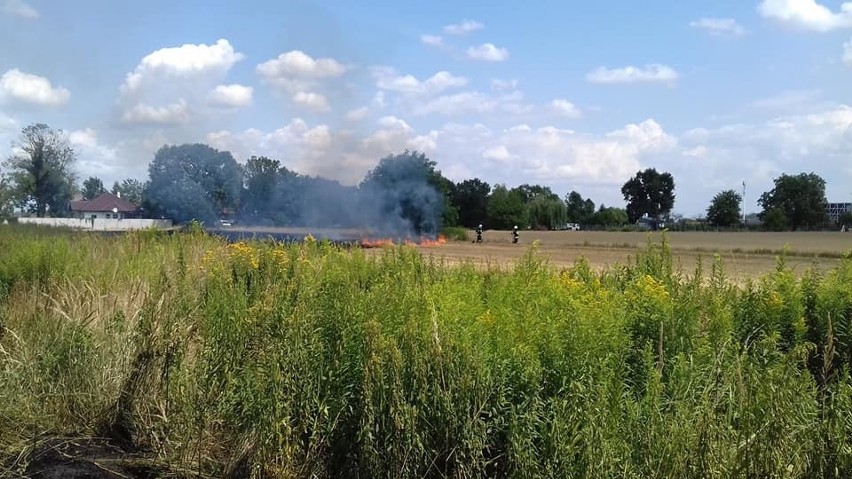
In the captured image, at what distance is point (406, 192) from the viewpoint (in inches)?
1709

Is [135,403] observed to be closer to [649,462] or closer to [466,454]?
[466,454]

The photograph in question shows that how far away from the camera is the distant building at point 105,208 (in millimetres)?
84381

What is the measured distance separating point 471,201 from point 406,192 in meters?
50.7

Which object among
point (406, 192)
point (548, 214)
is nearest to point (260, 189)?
point (406, 192)

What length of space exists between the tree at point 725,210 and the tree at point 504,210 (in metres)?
30.0

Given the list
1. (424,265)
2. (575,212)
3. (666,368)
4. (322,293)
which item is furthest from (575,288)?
(575,212)

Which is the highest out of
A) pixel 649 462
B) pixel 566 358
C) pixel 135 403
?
pixel 566 358

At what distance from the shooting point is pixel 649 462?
3.17 m

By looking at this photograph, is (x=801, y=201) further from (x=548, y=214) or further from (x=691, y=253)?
(x=691, y=253)

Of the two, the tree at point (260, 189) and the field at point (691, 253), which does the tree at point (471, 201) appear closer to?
the field at point (691, 253)

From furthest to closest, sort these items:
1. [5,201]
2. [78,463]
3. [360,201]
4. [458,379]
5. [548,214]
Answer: [548,214]
[5,201]
[360,201]
[78,463]
[458,379]

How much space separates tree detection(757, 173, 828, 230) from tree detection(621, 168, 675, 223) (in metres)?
23.5

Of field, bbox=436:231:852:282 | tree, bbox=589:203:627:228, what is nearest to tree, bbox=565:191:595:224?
tree, bbox=589:203:627:228

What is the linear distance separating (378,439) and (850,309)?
3.80 m
